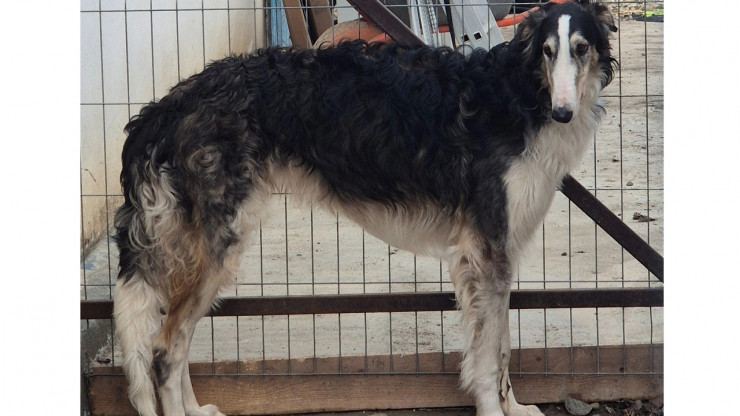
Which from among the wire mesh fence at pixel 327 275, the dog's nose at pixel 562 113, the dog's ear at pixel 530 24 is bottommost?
the wire mesh fence at pixel 327 275

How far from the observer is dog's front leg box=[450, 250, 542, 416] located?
3.82 metres

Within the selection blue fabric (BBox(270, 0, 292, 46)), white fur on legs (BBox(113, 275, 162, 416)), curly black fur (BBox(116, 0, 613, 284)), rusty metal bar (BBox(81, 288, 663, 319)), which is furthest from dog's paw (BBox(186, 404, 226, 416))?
blue fabric (BBox(270, 0, 292, 46))

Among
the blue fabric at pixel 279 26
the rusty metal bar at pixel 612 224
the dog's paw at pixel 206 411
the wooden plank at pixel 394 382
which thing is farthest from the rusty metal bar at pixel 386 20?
the blue fabric at pixel 279 26

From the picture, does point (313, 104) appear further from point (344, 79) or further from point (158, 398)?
point (158, 398)

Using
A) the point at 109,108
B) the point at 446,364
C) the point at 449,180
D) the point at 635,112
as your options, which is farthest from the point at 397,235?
the point at 635,112

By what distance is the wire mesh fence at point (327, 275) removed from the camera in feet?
14.0

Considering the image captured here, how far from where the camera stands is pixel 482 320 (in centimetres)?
387

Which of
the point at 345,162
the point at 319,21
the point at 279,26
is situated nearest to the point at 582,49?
the point at 345,162

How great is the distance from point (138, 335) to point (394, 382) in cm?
115

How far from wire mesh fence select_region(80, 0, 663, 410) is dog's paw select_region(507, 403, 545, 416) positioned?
0.23 m

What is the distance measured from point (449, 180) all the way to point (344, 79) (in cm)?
58

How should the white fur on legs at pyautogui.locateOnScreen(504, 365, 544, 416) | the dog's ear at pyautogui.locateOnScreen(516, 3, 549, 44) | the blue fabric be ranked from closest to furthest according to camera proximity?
1. the dog's ear at pyautogui.locateOnScreen(516, 3, 549, 44)
2. the white fur on legs at pyautogui.locateOnScreen(504, 365, 544, 416)
3. the blue fabric

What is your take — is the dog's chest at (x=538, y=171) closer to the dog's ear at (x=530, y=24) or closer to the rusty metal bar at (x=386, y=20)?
the dog's ear at (x=530, y=24)

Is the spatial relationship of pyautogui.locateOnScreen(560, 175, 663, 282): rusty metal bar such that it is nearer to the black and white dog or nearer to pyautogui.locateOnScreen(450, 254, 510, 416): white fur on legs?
the black and white dog
